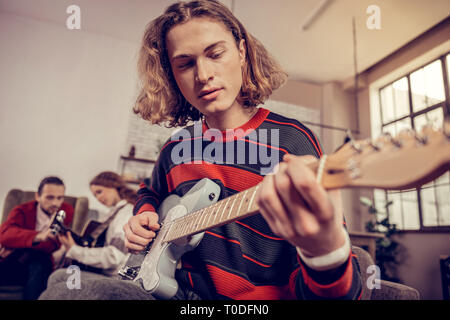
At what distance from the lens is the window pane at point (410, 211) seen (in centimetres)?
411

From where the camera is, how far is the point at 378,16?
3.68 meters

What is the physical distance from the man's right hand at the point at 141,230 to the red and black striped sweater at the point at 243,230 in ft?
0.38

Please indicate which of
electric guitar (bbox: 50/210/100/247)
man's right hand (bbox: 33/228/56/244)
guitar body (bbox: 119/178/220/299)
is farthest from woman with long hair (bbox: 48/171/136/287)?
guitar body (bbox: 119/178/220/299)

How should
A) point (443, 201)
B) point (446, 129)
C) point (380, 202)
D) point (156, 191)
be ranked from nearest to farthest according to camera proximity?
point (446, 129) → point (156, 191) → point (443, 201) → point (380, 202)

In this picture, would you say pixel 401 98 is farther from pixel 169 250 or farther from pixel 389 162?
pixel 389 162

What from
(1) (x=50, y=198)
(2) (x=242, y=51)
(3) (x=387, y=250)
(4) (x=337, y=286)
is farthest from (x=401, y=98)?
(4) (x=337, y=286)

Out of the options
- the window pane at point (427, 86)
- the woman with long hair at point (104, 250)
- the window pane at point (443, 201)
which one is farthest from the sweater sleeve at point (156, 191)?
the window pane at point (427, 86)

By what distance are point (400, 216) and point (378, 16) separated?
8.88 feet

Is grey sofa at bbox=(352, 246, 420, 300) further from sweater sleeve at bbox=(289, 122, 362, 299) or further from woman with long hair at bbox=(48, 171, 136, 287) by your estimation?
woman with long hair at bbox=(48, 171, 136, 287)

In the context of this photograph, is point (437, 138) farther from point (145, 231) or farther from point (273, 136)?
point (145, 231)

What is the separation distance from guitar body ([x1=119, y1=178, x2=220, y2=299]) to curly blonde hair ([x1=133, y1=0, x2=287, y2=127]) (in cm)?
30

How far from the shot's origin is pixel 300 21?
384 centimetres

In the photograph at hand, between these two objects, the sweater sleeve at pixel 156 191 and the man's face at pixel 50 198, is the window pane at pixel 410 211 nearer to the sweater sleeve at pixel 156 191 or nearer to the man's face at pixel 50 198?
the sweater sleeve at pixel 156 191

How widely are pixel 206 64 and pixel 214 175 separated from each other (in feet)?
1.00
